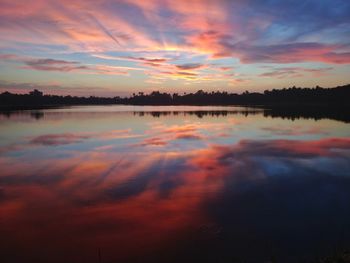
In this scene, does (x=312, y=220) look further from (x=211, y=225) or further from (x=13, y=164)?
(x=13, y=164)

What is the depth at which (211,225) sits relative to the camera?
1038 cm

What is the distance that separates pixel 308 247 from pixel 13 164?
55.7ft

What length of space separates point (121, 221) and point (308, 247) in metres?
5.65

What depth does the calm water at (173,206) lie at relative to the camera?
891 cm

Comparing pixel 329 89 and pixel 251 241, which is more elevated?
pixel 329 89

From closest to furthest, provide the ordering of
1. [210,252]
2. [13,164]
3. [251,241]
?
[210,252]
[251,241]
[13,164]

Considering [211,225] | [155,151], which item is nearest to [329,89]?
[155,151]

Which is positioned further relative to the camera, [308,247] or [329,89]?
[329,89]

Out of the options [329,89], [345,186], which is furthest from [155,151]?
[329,89]

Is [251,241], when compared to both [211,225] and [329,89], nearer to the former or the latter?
[211,225]

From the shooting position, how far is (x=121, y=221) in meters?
10.8

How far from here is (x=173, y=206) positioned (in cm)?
1213

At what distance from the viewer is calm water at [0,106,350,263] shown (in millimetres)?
8914

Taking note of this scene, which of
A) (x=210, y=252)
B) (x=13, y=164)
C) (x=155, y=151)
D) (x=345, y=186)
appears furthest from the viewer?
(x=155, y=151)
